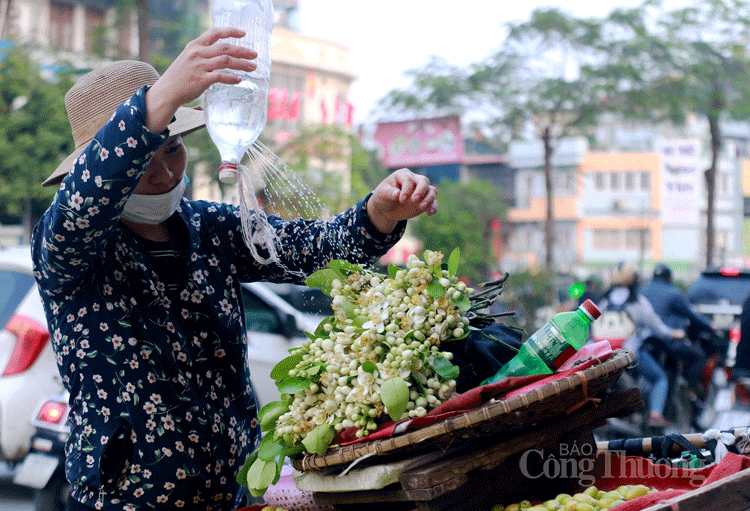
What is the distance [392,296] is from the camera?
1559 millimetres

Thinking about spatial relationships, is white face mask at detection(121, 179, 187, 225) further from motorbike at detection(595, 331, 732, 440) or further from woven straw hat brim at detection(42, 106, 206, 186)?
motorbike at detection(595, 331, 732, 440)

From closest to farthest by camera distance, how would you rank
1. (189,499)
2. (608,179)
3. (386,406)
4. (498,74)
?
1. (386,406)
2. (189,499)
3. (498,74)
4. (608,179)

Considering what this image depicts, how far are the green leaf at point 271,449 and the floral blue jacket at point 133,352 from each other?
22 cm

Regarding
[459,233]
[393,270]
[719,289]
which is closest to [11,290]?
[393,270]

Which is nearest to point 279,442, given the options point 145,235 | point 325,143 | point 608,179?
point 145,235

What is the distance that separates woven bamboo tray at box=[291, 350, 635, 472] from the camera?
1353 millimetres

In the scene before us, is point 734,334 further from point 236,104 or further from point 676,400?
point 236,104

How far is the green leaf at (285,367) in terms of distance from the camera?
1.60m

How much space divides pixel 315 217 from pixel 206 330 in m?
0.42

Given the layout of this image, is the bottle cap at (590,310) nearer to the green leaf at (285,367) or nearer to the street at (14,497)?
the green leaf at (285,367)

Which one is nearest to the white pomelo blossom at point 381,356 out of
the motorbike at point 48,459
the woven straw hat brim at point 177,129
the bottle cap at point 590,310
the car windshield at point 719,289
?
the bottle cap at point 590,310

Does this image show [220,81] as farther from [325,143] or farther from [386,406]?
[325,143]

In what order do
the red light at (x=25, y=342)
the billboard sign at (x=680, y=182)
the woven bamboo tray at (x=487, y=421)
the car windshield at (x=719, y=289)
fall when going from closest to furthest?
1. the woven bamboo tray at (x=487, y=421)
2. the red light at (x=25, y=342)
3. the car windshield at (x=719, y=289)
4. the billboard sign at (x=680, y=182)

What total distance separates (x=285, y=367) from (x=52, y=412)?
3069 mm
